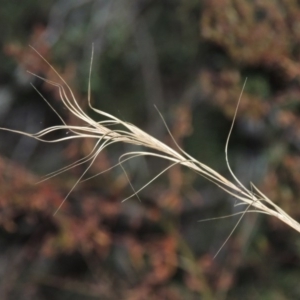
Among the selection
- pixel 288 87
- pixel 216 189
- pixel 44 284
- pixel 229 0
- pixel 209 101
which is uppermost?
pixel 229 0

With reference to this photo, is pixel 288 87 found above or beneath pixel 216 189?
above

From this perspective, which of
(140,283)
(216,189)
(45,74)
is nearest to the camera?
(45,74)

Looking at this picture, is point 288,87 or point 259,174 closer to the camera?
point 288,87

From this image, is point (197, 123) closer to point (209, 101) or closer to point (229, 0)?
point (209, 101)

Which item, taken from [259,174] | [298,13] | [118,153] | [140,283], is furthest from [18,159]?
[298,13]

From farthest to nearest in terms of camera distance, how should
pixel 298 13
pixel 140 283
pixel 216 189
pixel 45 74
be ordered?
pixel 216 189 → pixel 140 283 → pixel 45 74 → pixel 298 13

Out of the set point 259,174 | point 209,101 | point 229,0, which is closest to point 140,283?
point 259,174
